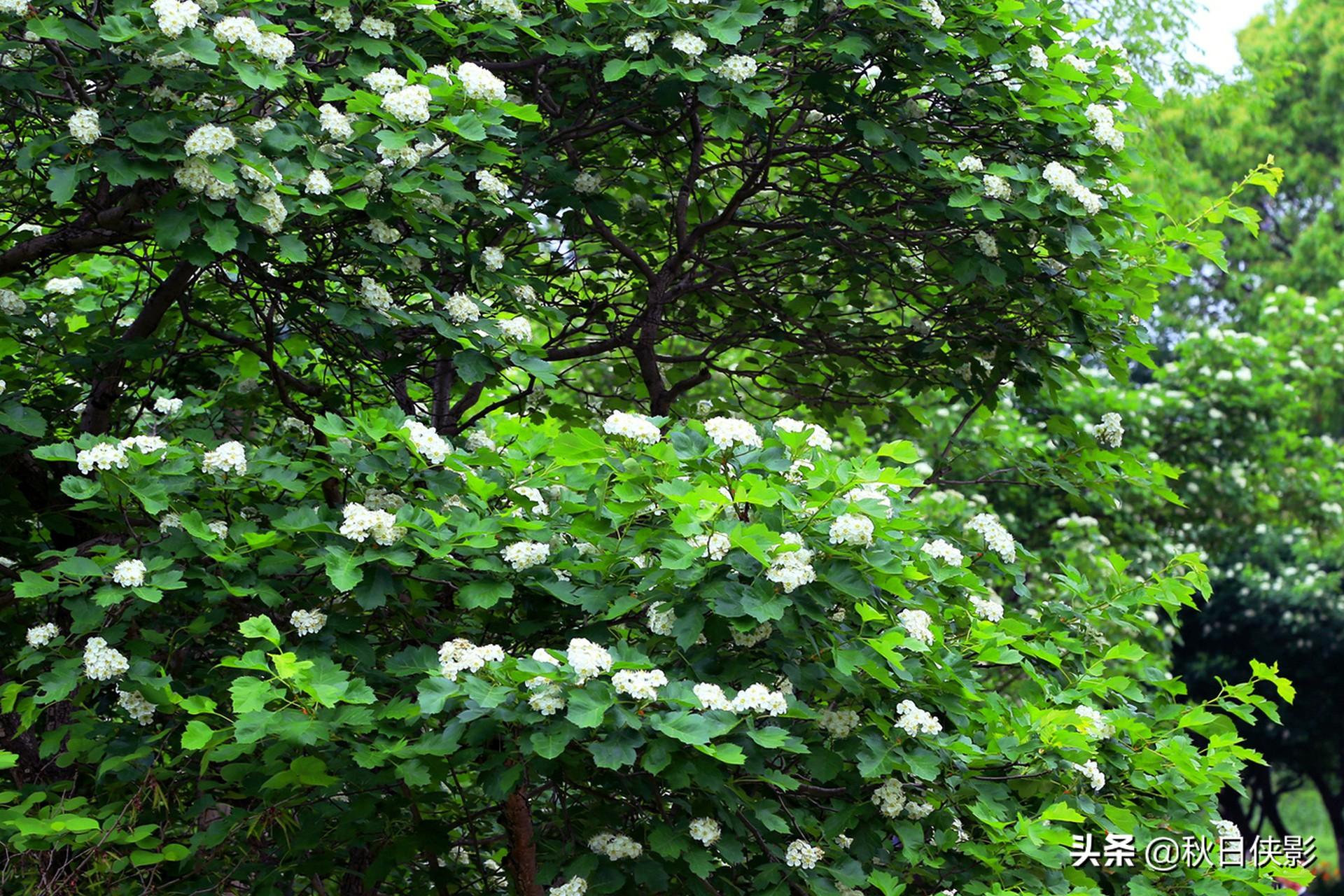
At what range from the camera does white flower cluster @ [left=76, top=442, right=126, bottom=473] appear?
318 centimetres

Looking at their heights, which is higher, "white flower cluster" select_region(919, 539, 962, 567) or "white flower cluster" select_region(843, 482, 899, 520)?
"white flower cluster" select_region(843, 482, 899, 520)

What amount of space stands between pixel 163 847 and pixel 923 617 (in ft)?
6.88

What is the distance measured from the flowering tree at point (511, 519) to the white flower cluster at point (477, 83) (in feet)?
0.06

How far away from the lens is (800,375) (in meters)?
5.76

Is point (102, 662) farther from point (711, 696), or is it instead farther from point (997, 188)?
point (997, 188)

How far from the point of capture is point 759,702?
282 cm

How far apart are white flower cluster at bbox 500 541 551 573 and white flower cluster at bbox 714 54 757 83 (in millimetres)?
1592

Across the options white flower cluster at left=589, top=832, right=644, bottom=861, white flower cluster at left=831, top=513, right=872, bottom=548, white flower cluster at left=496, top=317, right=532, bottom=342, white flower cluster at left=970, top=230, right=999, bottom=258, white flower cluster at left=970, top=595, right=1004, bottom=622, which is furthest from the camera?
white flower cluster at left=970, top=230, right=999, bottom=258

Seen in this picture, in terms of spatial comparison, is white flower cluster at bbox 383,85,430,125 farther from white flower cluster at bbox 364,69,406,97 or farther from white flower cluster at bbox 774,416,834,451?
white flower cluster at bbox 774,416,834,451

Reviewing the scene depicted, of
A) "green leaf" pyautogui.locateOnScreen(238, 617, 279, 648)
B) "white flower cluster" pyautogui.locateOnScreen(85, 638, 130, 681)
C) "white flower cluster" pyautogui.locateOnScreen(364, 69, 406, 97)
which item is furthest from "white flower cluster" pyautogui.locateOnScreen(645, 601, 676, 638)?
"white flower cluster" pyautogui.locateOnScreen(364, 69, 406, 97)

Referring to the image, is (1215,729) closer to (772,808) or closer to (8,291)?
(772,808)

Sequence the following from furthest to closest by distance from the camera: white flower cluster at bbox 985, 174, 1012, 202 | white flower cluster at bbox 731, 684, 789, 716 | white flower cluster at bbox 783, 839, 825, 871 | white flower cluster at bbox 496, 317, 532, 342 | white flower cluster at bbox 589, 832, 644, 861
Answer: white flower cluster at bbox 985, 174, 1012, 202 → white flower cluster at bbox 496, 317, 532, 342 → white flower cluster at bbox 589, 832, 644, 861 → white flower cluster at bbox 783, 839, 825, 871 → white flower cluster at bbox 731, 684, 789, 716

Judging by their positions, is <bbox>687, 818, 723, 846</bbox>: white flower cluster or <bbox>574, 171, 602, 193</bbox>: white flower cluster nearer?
<bbox>687, 818, 723, 846</bbox>: white flower cluster

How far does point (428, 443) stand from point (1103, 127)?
243 centimetres
